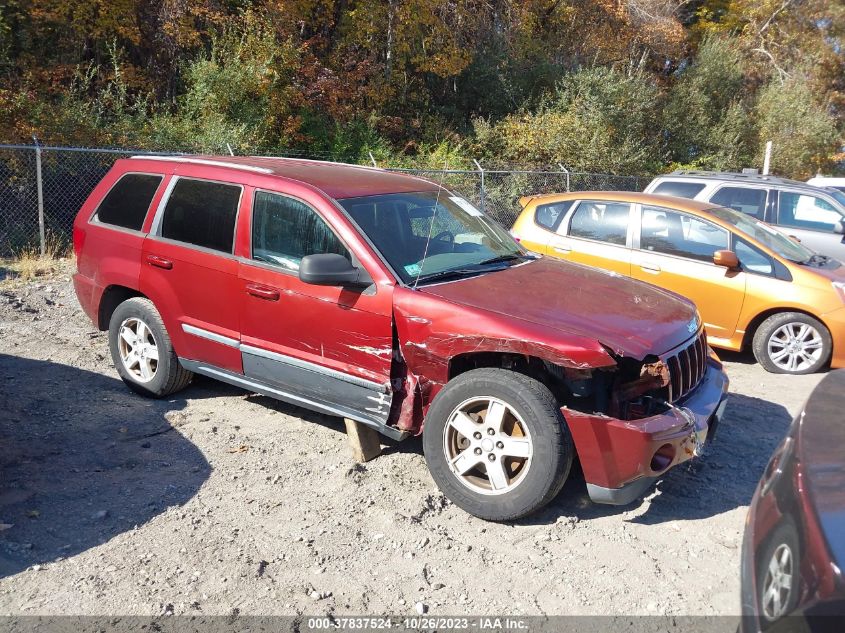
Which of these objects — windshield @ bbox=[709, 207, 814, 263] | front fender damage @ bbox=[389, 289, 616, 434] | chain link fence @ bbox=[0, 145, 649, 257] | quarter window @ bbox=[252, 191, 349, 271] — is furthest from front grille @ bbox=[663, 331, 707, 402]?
chain link fence @ bbox=[0, 145, 649, 257]

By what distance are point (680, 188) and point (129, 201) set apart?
25.8ft

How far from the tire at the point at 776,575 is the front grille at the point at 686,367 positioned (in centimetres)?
189

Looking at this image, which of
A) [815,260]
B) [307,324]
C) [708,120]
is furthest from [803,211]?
[708,120]

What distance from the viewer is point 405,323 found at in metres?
4.23

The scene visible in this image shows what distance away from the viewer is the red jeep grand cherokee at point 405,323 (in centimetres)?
384

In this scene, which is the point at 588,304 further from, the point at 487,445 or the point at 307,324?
the point at 307,324

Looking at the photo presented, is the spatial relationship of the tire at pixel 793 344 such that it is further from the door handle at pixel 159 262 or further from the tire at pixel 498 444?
the door handle at pixel 159 262

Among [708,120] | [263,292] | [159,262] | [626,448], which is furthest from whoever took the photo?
[708,120]

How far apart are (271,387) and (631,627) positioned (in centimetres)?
275

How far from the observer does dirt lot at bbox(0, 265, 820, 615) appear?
3.39 m

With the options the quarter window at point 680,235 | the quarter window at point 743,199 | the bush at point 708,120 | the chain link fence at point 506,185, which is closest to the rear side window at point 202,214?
the quarter window at point 680,235

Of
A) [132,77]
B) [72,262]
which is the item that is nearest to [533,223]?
[72,262]

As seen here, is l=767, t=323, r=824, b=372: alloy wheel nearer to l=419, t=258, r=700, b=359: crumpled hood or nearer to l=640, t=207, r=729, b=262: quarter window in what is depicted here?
l=640, t=207, r=729, b=262: quarter window

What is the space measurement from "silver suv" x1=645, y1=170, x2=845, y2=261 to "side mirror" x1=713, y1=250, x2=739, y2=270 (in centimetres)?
348
